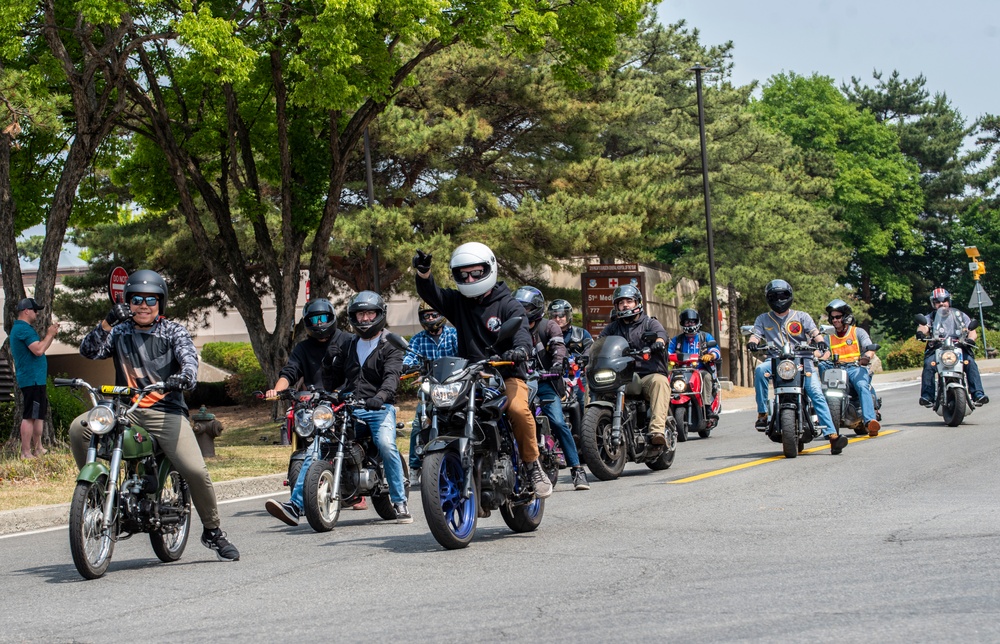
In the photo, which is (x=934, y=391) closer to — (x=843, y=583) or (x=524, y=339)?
(x=524, y=339)

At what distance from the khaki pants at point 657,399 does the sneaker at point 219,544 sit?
549cm

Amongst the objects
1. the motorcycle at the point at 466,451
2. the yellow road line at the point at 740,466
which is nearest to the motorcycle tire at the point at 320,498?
the motorcycle at the point at 466,451

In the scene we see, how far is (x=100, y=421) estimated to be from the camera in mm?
7859

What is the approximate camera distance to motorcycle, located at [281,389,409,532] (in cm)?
984

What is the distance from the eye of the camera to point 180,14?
1898 centimetres

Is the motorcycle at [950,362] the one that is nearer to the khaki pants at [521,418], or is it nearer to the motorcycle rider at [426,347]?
the motorcycle rider at [426,347]

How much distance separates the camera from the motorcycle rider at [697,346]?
17.7m

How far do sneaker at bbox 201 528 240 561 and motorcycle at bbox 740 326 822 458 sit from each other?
7025mm

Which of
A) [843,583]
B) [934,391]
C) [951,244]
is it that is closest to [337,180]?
[934,391]

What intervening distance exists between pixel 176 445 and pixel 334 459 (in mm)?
1961

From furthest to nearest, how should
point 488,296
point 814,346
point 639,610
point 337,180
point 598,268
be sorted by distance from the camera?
1. point 598,268
2. point 337,180
3. point 814,346
4. point 488,296
5. point 639,610

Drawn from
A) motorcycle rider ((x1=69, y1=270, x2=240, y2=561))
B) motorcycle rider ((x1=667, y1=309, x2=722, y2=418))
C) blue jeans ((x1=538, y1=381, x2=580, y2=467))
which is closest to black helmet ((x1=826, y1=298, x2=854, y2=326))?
motorcycle rider ((x1=667, y1=309, x2=722, y2=418))

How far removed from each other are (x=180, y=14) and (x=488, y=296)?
38.9 feet

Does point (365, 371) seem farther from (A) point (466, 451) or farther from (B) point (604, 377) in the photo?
(B) point (604, 377)
